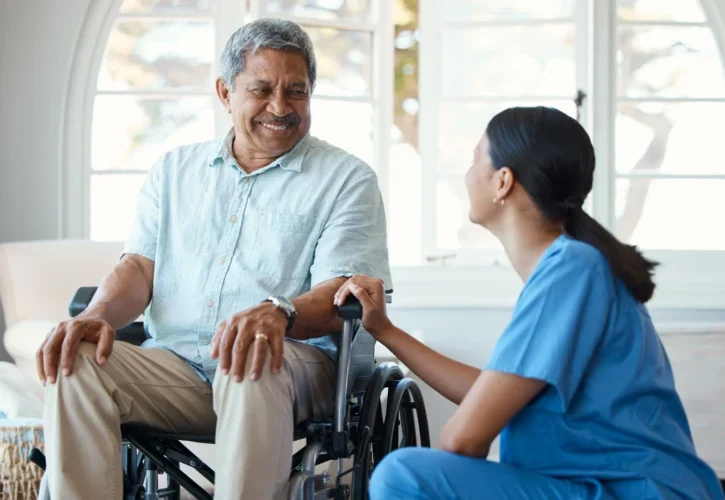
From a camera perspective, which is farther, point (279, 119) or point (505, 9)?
point (505, 9)

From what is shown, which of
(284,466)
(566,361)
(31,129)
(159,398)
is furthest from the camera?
(31,129)

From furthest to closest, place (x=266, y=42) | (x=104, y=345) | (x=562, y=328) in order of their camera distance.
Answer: (x=266, y=42) < (x=104, y=345) < (x=562, y=328)

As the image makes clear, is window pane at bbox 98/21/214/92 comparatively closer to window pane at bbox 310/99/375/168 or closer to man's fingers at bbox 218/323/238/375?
window pane at bbox 310/99/375/168

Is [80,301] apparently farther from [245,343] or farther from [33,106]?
[33,106]

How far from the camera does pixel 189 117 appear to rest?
13.4 ft

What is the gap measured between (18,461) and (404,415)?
1.06 m

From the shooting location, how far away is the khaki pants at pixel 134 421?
1.71 m

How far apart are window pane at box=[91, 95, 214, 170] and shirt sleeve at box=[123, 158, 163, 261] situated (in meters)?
1.81

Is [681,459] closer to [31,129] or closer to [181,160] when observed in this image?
[181,160]

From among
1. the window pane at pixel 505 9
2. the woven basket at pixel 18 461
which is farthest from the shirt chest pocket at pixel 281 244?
the window pane at pixel 505 9

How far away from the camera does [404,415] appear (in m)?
2.27

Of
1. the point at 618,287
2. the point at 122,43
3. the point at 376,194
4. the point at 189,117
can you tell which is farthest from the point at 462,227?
the point at 618,287

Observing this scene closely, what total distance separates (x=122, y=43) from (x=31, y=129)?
0.51 metres

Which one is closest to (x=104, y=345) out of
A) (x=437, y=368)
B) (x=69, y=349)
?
(x=69, y=349)
